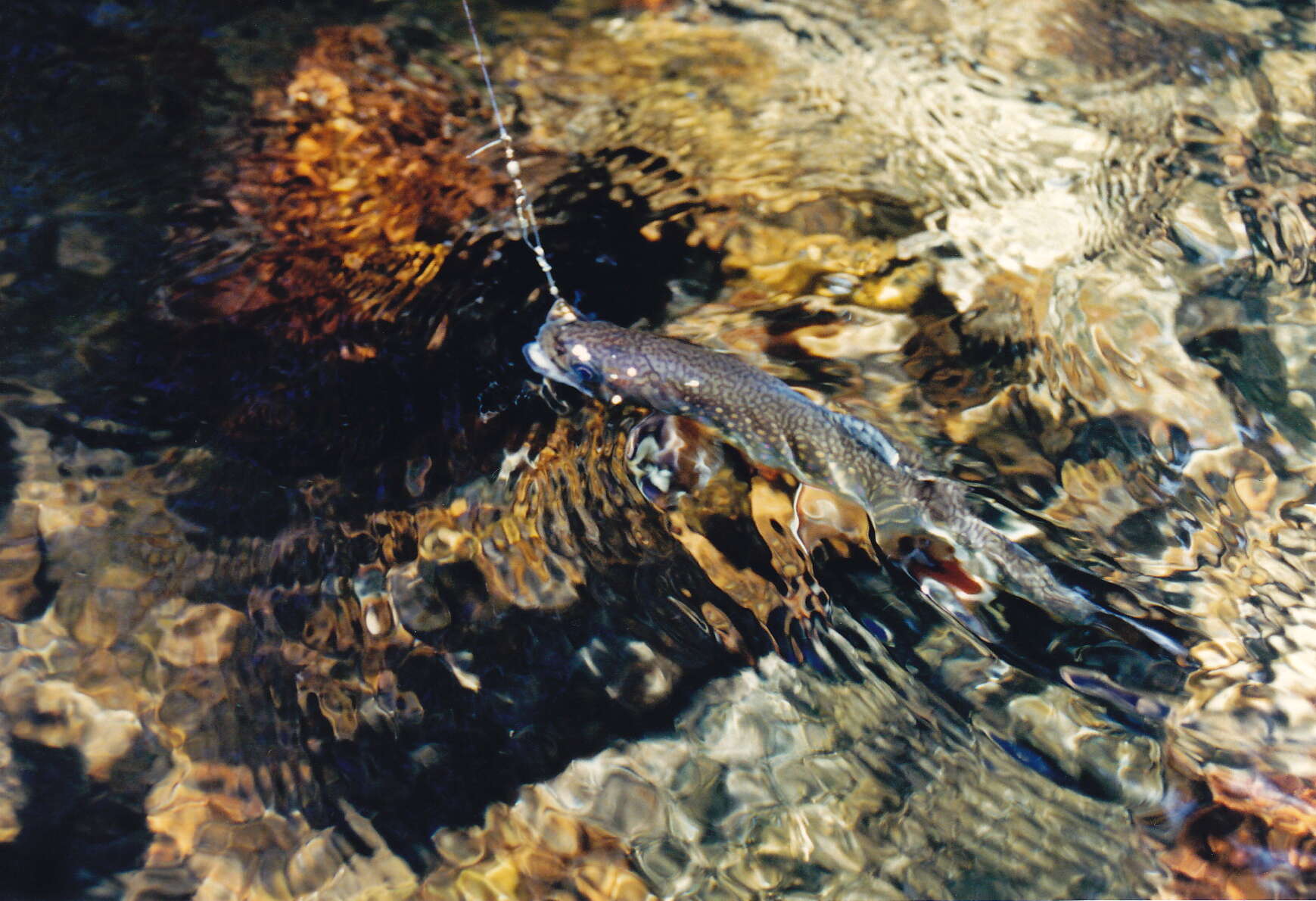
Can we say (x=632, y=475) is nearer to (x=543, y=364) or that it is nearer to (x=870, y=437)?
(x=543, y=364)

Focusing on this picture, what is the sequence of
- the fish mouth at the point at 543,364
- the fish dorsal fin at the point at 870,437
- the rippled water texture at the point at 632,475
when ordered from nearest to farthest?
the rippled water texture at the point at 632,475
the fish dorsal fin at the point at 870,437
the fish mouth at the point at 543,364

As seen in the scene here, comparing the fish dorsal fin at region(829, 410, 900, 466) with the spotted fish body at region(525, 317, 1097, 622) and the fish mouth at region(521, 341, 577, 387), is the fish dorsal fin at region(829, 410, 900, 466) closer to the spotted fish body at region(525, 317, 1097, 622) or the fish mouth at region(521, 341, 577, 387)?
the spotted fish body at region(525, 317, 1097, 622)

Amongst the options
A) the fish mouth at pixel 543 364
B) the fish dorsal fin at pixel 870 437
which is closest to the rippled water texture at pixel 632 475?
the fish mouth at pixel 543 364

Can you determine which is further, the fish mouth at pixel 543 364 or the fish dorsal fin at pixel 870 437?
the fish mouth at pixel 543 364

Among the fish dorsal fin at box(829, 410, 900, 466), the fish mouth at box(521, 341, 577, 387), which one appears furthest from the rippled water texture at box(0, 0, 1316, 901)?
the fish dorsal fin at box(829, 410, 900, 466)

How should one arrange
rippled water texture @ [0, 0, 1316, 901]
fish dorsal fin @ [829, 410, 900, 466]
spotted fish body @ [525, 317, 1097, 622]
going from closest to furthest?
1. rippled water texture @ [0, 0, 1316, 901]
2. spotted fish body @ [525, 317, 1097, 622]
3. fish dorsal fin @ [829, 410, 900, 466]

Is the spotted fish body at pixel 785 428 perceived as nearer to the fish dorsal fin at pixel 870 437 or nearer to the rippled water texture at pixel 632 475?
the fish dorsal fin at pixel 870 437

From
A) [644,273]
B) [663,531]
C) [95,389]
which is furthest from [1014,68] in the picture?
[95,389]
